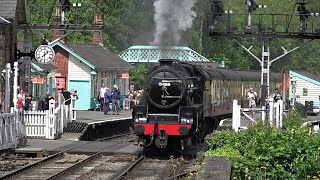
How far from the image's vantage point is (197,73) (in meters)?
26.7

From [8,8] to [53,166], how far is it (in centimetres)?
1575

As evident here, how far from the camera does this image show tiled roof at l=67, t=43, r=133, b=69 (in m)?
52.8

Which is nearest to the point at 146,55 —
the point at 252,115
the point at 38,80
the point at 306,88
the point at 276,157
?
the point at 306,88

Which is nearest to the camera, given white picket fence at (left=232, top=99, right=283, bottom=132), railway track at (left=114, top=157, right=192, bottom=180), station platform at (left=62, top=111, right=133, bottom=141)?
railway track at (left=114, top=157, right=192, bottom=180)

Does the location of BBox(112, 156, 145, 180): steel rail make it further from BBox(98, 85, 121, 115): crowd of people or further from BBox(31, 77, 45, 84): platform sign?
BBox(31, 77, 45, 84): platform sign

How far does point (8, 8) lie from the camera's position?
120ft

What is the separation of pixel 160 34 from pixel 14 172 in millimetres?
12205

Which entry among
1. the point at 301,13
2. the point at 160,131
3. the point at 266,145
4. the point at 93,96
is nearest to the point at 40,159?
the point at 160,131

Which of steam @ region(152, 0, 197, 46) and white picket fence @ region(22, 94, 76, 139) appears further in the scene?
steam @ region(152, 0, 197, 46)

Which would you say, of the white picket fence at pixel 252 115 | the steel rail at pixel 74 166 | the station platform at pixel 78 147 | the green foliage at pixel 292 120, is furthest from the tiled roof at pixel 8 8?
the green foliage at pixel 292 120

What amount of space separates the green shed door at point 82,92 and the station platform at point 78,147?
22527 millimetres

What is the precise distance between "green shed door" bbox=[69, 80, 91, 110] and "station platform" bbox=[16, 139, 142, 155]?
22.5 m

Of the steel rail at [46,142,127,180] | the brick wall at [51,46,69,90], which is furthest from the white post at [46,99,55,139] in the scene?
the brick wall at [51,46,69,90]

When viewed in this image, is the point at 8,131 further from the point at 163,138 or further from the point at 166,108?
the point at 166,108
